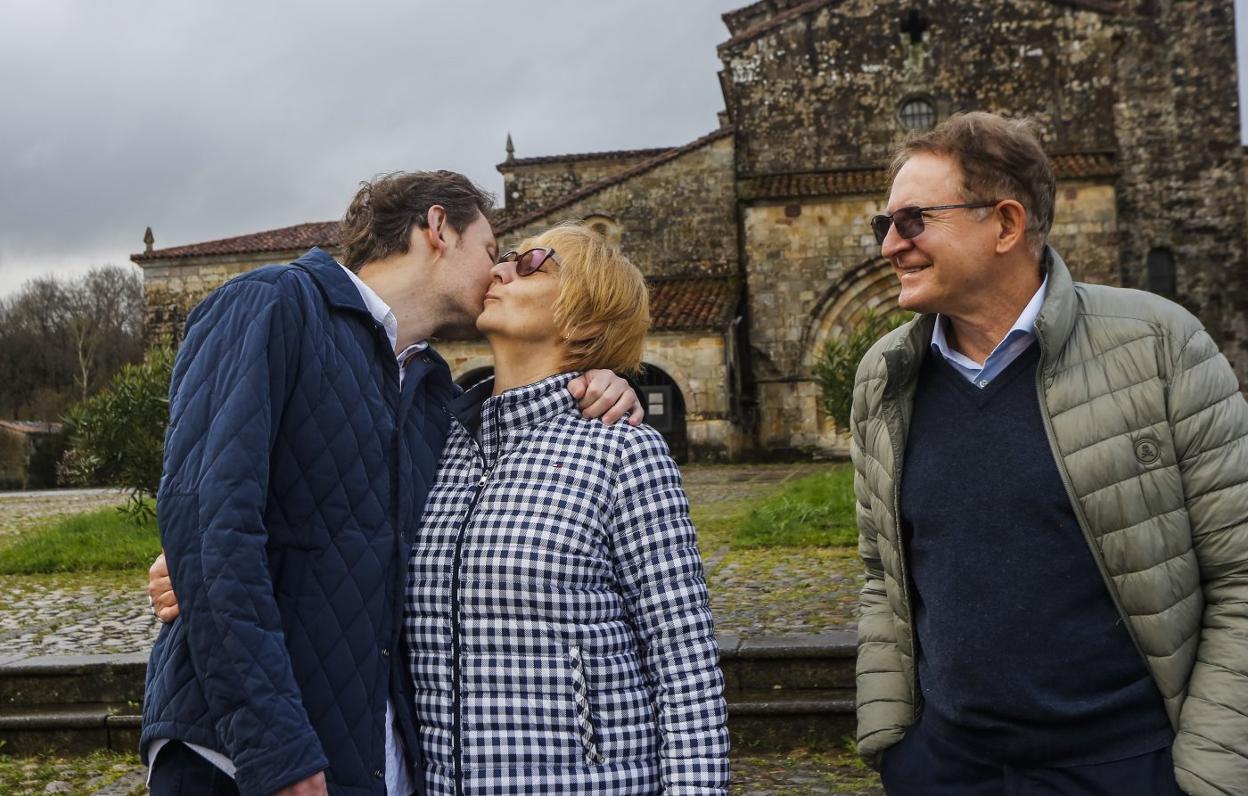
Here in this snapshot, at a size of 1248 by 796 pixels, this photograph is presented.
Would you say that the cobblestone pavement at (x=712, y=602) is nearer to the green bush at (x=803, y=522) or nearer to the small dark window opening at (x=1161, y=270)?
the green bush at (x=803, y=522)

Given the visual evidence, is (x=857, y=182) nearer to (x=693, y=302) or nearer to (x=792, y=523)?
(x=693, y=302)

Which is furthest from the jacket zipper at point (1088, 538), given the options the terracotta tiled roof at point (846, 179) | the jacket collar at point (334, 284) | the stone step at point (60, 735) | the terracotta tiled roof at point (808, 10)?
the terracotta tiled roof at point (808, 10)

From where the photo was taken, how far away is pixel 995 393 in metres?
2.18

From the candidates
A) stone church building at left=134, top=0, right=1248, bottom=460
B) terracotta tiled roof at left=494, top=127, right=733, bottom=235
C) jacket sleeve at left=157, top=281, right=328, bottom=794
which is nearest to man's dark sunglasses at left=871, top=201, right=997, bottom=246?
jacket sleeve at left=157, top=281, right=328, bottom=794

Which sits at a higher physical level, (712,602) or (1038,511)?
(1038,511)

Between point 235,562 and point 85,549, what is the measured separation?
9.96 m

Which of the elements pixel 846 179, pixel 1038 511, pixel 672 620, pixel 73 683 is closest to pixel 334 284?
pixel 672 620

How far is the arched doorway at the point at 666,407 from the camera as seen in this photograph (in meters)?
21.7

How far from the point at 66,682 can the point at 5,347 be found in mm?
62858

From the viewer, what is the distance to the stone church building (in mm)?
21672

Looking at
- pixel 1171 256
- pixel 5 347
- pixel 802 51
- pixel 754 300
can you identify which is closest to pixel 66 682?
pixel 754 300

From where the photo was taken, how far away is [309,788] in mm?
1799

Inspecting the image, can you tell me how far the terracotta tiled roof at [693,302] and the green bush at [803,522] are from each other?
9558 millimetres

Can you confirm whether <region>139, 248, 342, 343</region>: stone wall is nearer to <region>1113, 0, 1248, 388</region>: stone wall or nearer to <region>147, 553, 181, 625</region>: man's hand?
<region>1113, 0, 1248, 388</region>: stone wall
